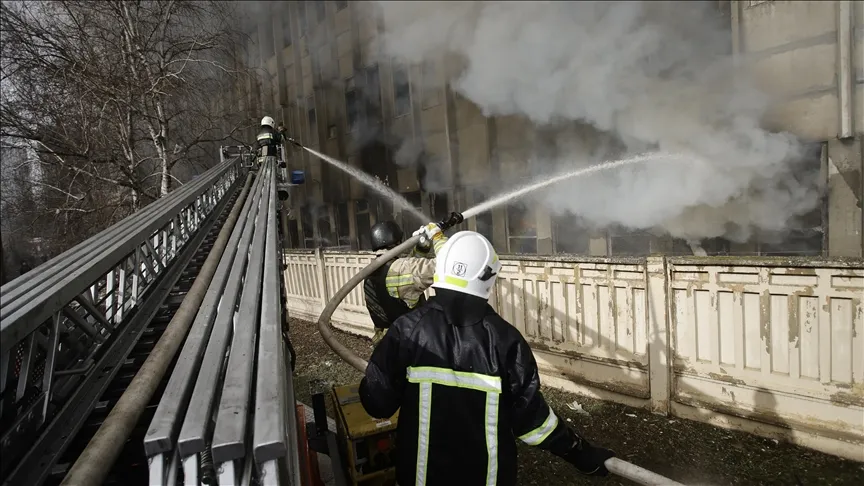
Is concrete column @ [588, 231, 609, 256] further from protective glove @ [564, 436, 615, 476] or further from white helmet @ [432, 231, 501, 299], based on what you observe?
white helmet @ [432, 231, 501, 299]

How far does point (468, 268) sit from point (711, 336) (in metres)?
2.52

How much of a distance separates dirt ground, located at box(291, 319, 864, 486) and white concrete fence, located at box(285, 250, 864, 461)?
93 mm

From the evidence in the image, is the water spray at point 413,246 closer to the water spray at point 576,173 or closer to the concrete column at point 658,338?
the water spray at point 576,173

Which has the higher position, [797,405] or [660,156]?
[660,156]

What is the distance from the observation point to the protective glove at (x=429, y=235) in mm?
3193

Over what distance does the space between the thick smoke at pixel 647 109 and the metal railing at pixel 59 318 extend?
519cm

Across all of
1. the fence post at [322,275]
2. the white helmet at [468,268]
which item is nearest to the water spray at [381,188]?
the fence post at [322,275]

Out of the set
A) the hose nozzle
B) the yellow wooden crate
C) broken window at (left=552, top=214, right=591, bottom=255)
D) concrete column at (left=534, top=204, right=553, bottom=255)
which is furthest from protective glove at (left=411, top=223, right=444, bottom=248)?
concrete column at (left=534, top=204, right=553, bottom=255)

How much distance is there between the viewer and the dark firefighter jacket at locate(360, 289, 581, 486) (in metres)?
1.65

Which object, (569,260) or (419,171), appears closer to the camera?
(569,260)

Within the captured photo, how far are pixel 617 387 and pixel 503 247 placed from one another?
470cm

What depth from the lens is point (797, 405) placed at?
299cm

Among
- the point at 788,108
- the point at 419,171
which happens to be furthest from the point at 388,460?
the point at 419,171

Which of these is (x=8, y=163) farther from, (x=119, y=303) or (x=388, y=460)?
(x=388, y=460)
